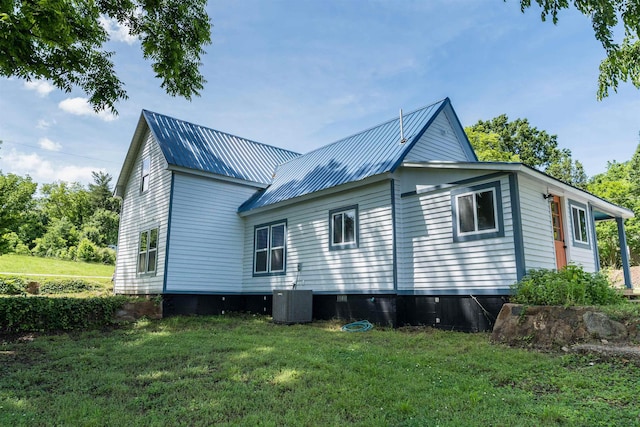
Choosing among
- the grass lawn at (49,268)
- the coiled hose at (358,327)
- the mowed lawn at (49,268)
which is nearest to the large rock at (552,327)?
the coiled hose at (358,327)

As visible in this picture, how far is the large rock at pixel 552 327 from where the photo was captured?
6.09 m

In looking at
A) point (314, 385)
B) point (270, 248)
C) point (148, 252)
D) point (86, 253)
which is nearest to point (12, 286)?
point (148, 252)

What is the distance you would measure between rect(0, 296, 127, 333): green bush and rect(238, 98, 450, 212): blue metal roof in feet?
18.3

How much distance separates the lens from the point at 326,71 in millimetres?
14125

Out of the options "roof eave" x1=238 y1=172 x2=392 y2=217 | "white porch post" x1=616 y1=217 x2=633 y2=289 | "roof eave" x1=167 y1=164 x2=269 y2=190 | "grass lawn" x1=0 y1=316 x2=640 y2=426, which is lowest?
"grass lawn" x1=0 y1=316 x2=640 y2=426

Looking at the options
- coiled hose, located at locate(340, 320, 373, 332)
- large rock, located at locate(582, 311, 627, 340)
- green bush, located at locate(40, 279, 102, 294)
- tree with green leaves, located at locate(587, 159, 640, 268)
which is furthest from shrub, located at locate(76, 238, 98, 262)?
tree with green leaves, located at locate(587, 159, 640, 268)

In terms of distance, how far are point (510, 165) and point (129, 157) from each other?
14.1 meters

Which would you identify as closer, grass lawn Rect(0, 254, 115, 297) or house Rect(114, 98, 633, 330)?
house Rect(114, 98, 633, 330)

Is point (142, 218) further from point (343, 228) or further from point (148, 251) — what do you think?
point (343, 228)

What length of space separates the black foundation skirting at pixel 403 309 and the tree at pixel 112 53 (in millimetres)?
6359

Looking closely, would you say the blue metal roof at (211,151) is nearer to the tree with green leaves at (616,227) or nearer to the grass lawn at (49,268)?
the grass lawn at (49,268)

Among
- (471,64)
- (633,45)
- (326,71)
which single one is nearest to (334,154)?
(326,71)

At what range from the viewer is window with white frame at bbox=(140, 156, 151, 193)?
15.4m

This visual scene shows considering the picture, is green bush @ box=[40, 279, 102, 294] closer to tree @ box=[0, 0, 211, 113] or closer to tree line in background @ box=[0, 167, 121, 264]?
tree line in background @ box=[0, 167, 121, 264]
